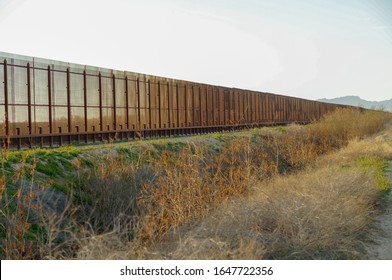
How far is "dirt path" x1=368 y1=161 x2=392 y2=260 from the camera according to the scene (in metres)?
6.66

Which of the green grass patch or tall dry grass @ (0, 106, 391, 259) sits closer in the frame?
tall dry grass @ (0, 106, 391, 259)

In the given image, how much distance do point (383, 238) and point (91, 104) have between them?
14.2 metres

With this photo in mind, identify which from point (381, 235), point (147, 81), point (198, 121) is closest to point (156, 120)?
point (147, 81)

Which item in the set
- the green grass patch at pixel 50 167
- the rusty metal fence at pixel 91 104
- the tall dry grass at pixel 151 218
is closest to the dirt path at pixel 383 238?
the tall dry grass at pixel 151 218

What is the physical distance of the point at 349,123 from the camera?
3359 cm

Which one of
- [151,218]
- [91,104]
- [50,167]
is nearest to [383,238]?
[151,218]

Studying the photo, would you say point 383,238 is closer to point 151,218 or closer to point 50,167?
point 151,218

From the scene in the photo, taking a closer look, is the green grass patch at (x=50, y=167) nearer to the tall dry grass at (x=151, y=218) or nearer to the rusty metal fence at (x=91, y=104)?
the tall dry grass at (x=151, y=218)

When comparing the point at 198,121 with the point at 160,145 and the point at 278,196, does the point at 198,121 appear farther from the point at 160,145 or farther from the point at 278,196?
the point at 278,196

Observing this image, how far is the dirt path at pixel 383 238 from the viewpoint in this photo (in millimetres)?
6664

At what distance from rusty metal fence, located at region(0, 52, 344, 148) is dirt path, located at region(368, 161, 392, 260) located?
18.3 ft

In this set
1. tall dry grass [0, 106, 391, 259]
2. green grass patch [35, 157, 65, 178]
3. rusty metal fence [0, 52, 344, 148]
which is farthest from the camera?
rusty metal fence [0, 52, 344, 148]

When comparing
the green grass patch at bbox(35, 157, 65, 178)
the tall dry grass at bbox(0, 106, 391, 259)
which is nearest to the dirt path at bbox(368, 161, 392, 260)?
the tall dry grass at bbox(0, 106, 391, 259)

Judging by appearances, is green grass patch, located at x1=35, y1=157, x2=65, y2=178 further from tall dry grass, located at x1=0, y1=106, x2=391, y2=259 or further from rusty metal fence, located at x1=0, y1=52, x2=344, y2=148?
rusty metal fence, located at x1=0, y1=52, x2=344, y2=148
